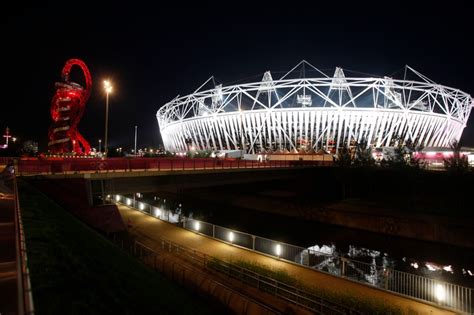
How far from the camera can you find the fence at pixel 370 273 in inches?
437

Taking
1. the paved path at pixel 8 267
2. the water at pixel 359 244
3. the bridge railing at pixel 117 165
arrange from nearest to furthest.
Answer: the paved path at pixel 8 267 → the bridge railing at pixel 117 165 → the water at pixel 359 244

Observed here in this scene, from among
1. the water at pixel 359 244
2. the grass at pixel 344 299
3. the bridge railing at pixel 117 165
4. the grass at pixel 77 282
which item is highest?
the bridge railing at pixel 117 165

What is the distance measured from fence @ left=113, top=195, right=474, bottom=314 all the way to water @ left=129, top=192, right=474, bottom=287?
18.4ft

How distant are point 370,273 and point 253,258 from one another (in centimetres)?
574

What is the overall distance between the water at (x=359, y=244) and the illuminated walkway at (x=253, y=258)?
8052mm

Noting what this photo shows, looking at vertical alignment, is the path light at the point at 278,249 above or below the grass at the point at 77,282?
below

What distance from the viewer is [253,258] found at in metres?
15.9

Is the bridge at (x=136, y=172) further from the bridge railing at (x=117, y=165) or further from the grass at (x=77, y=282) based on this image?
the grass at (x=77, y=282)

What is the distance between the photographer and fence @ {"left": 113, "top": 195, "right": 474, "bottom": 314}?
11.1 m

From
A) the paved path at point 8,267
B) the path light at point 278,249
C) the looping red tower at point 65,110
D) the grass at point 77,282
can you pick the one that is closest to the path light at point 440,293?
the path light at point 278,249

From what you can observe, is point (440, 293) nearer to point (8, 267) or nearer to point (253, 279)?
point (253, 279)

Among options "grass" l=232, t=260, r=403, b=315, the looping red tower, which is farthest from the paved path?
the looping red tower

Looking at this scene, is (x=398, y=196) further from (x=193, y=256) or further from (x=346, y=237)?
(x=193, y=256)

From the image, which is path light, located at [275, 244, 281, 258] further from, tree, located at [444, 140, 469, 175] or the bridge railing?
tree, located at [444, 140, 469, 175]
